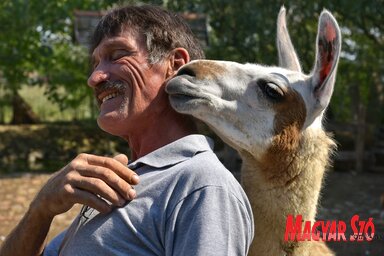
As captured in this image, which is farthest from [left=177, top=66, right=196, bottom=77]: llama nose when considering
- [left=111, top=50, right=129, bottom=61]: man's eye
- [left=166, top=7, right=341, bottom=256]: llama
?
[left=111, top=50, right=129, bottom=61]: man's eye

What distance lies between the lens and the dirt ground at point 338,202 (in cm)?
662

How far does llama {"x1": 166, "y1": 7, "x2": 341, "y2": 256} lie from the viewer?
7.91 ft

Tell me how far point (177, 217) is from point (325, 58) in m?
1.17

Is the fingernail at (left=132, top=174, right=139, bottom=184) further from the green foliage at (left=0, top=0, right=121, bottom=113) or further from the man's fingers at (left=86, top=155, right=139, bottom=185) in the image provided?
the green foliage at (left=0, top=0, right=121, bottom=113)

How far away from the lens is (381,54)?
1167cm

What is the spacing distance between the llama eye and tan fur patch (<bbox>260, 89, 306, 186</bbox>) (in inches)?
1.3

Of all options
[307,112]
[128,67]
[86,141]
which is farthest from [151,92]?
[86,141]

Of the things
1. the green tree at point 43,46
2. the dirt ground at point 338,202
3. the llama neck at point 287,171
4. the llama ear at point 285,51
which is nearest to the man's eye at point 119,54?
the llama neck at point 287,171

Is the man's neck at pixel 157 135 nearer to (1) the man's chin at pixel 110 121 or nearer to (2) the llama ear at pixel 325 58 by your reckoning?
(1) the man's chin at pixel 110 121

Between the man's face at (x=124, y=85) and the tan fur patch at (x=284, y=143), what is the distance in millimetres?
585

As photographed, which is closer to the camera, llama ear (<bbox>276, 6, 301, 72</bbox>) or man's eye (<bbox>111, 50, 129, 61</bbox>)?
man's eye (<bbox>111, 50, 129, 61</bbox>)

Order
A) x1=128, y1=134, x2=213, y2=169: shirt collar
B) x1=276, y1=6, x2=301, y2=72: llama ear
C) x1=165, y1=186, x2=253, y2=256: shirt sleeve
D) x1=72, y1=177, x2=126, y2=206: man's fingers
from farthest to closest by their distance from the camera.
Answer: x1=276, y1=6, x2=301, y2=72: llama ear < x1=128, y1=134, x2=213, y2=169: shirt collar < x1=72, y1=177, x2=126, y2=206: man's fingers < x1=165, y1=186, x2=253, y2=256: shirt sleeve

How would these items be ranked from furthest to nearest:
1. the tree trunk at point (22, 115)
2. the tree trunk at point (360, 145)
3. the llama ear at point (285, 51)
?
the tree trunk at point (22, 115)
the tree trunk at point (360, 145)
the llama ear at point (285, 51)

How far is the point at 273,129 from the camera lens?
2.46 m
